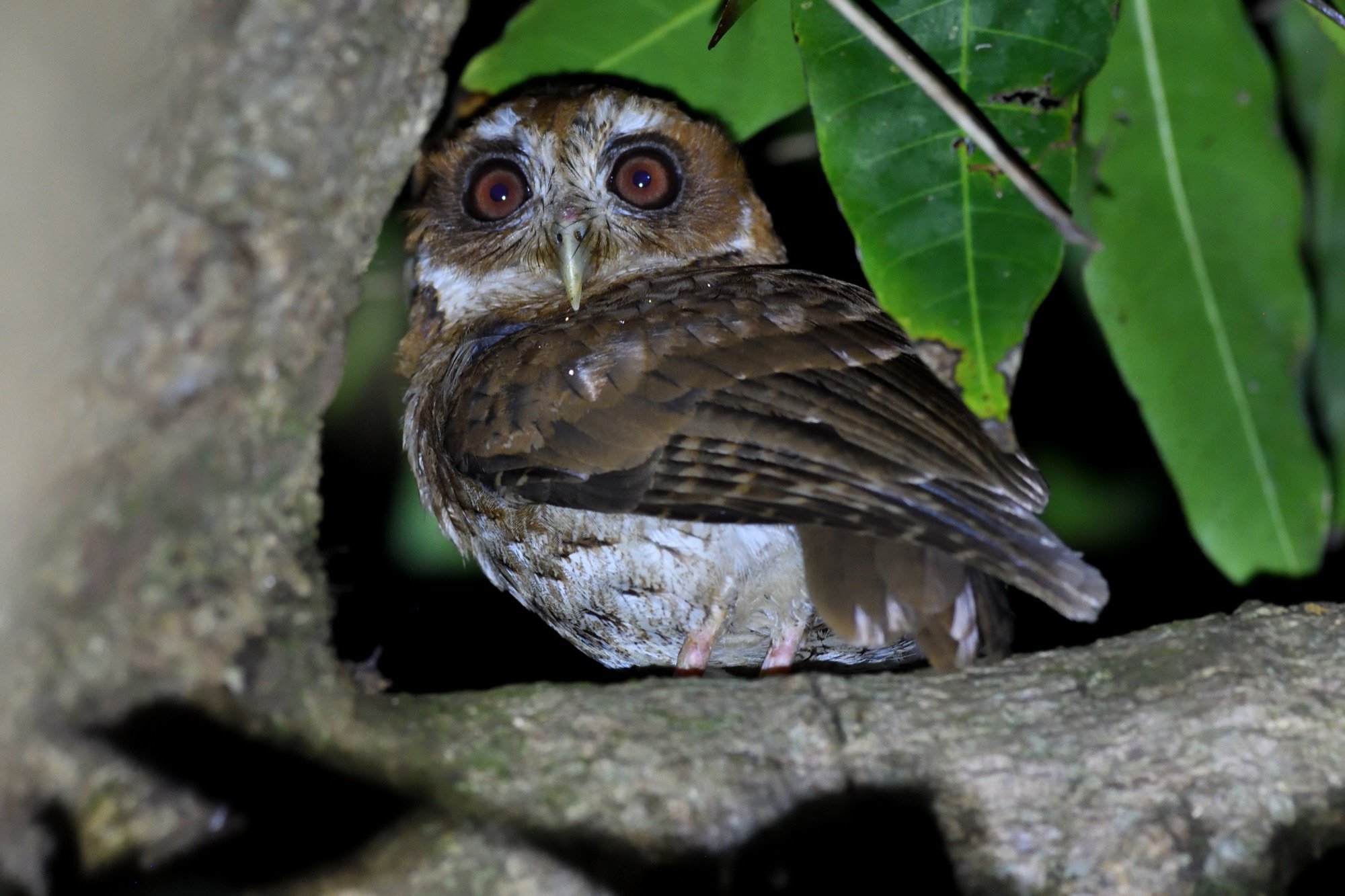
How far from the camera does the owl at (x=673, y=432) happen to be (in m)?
2.12

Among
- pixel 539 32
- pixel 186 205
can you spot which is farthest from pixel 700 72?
pixel 186 205

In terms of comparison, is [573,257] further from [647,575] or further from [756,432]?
[756,432]

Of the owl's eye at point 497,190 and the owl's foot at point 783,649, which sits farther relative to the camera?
the owl's eye at point 497,190

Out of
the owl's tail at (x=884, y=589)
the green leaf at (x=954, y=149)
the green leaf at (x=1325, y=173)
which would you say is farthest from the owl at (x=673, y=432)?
the green leaf at (x=1325, y=173)

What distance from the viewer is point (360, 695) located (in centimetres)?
168

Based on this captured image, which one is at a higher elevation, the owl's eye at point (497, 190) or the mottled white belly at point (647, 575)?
the owl's eye at point (497, 190)

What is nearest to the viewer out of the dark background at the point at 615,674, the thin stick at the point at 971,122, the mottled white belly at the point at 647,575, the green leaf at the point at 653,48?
the thin stick at the point at 971,122

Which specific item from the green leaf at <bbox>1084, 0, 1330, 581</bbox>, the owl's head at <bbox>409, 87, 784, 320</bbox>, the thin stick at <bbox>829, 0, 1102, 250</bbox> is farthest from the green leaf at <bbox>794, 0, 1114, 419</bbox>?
the owl's head at <bbox>409, 87, 784, 320</bbox>

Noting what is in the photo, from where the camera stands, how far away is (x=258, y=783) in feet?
4.87

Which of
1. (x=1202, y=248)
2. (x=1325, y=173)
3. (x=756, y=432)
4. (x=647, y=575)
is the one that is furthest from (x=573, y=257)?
(x=1325, y=173)

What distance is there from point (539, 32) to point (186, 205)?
1.59 m

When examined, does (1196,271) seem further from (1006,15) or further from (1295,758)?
(1295,758)

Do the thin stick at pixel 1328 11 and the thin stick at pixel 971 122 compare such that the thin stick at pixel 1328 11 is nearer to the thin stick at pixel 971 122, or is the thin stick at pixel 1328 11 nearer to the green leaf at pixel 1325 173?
the thin stick at pixel 971 122

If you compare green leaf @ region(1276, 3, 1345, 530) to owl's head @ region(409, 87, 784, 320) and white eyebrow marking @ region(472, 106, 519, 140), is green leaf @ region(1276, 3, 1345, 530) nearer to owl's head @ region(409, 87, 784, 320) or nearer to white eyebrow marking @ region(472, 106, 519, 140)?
owl's head @ region(409, 87, 784, 320)
